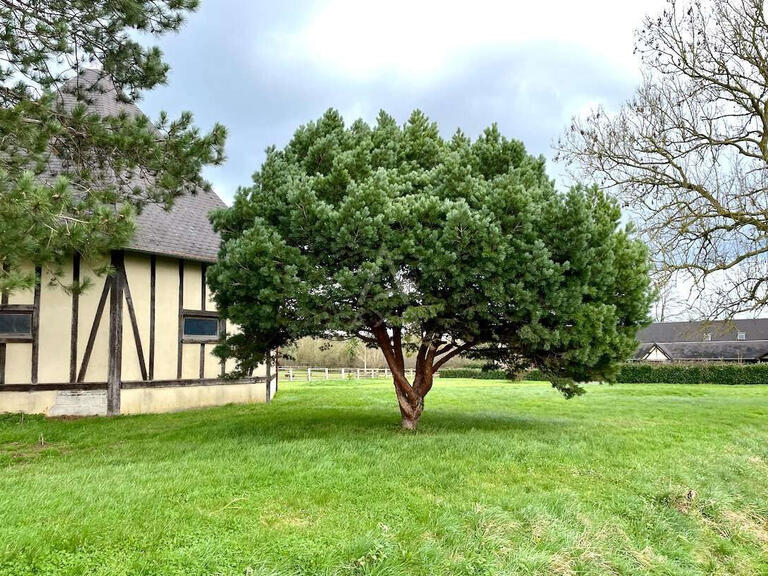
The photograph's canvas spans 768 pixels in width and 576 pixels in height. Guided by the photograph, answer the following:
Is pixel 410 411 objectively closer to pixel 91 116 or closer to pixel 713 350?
pixel 91 116

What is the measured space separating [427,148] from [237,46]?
3528mm

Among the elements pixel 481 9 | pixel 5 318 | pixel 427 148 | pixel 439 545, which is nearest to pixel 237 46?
pixel 427 148

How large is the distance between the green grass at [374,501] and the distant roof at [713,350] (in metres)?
41.4

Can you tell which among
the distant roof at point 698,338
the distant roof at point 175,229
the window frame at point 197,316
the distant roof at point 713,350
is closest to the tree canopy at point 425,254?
the distant roof at point 175,229

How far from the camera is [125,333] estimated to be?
11.5 metres

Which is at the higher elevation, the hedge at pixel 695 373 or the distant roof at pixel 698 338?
the distant roof at pixel 698 338

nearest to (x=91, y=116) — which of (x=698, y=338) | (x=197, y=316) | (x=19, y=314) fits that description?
(x=19, y=314)

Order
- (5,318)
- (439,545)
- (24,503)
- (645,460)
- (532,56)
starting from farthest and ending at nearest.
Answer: (5,318) → (532,56) → (645,460) → (24,503) → (439,545)

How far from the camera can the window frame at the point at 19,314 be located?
10.5m

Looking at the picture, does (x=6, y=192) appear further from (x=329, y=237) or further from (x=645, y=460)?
(x=645, y=460)

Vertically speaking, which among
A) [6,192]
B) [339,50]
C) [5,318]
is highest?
[339,50]

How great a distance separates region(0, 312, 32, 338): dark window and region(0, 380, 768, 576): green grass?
2160 millimetres

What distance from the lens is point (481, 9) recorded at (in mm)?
8930

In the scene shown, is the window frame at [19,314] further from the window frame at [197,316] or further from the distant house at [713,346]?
the distant house at [713,346]
